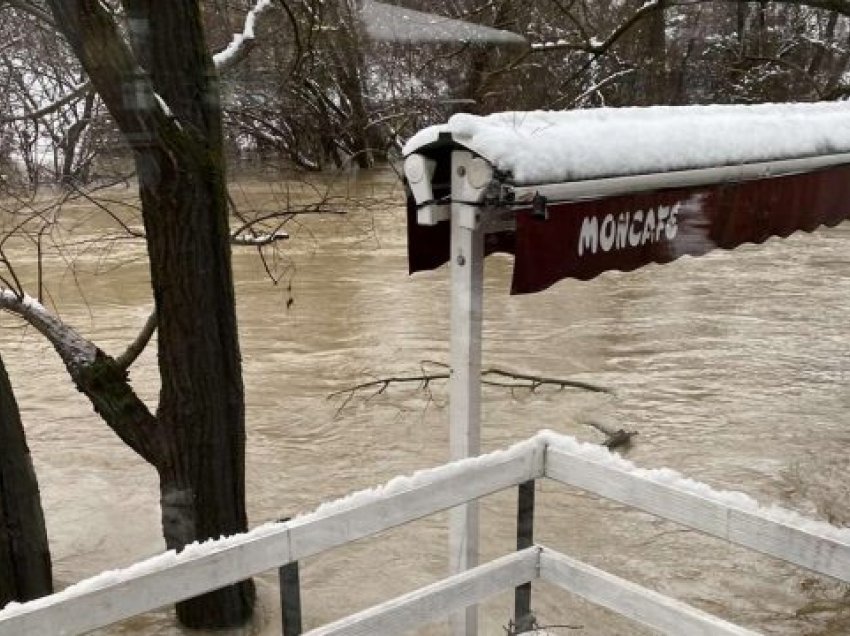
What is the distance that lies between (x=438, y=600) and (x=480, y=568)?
0.19 metres

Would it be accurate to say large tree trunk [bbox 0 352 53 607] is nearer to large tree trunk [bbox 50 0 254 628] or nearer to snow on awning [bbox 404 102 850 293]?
large tree trunk [bbox 50 0 254 628]

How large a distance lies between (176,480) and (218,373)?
619 mm

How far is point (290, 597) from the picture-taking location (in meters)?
2.53

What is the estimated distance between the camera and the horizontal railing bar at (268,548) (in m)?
2.06

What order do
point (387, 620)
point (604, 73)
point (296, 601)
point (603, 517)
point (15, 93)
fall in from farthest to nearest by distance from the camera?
point (604, 73) → point (15, 93) → point (603, 517) → point (387, 620) → point (296, 601)

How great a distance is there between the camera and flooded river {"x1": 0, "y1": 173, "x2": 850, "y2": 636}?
6.03 metres

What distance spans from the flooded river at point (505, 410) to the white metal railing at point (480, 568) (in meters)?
1.89

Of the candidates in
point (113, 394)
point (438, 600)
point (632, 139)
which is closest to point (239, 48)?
point (113, 394)

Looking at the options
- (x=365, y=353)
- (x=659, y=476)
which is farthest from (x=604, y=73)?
(x=659, y=476)

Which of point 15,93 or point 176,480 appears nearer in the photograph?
point 176,480

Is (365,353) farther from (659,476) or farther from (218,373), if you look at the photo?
(659,476)

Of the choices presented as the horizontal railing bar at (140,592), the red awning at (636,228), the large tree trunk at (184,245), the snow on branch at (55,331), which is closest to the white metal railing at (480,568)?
the horizontal railing bar at (140,592)

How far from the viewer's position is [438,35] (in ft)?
49.9

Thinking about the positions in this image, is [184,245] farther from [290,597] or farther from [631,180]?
[290,597]
